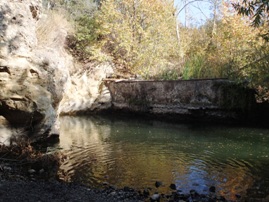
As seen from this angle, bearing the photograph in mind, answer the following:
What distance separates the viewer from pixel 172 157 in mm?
9500

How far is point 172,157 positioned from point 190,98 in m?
8.24

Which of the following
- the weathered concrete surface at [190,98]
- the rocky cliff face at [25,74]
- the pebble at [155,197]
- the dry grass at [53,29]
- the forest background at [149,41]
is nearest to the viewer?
the pebble at [155,197]

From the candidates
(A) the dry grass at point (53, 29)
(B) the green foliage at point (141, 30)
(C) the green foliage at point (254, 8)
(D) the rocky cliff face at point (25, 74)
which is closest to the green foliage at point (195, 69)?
(B) the green foliage at point (141, 30)

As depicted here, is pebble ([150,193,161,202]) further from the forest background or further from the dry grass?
the dry grass

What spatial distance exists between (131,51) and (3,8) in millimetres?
12625

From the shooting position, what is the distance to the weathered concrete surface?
52.5 feet

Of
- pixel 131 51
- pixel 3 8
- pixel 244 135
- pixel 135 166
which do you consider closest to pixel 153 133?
pixel 244 135

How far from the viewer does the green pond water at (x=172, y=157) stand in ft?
23.7

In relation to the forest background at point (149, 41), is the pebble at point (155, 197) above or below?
below

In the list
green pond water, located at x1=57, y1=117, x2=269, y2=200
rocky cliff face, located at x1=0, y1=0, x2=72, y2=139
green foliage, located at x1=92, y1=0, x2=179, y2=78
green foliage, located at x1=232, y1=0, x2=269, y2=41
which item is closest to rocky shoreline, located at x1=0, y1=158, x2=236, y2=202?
green pond water, located at x1=57, y1=117, x2=269, y2=200

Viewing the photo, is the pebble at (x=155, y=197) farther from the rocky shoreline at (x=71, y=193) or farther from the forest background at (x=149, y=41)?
the forest background at (x=149, y=41)

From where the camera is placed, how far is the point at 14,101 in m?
9.41

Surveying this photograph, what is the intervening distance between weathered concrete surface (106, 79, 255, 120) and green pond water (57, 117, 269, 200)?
6.14 ft

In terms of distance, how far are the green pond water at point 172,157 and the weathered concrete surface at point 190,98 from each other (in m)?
1.87
